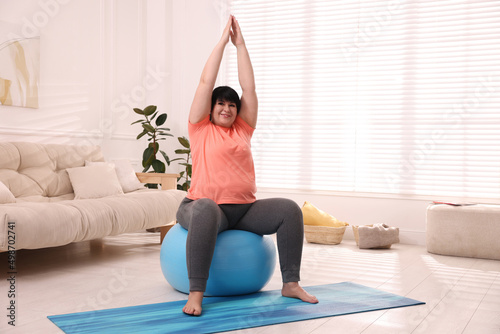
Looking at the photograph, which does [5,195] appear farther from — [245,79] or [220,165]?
[245,79]

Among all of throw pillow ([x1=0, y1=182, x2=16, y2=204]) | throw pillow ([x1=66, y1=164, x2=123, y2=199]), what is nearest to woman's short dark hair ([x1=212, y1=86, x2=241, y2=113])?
throw pillow ([x1=0, y1=182, x2=16, y2=204])

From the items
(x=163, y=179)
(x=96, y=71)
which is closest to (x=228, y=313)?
(x=163, y=179)

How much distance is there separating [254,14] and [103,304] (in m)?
3.83

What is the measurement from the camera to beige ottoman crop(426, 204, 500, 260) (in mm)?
3803

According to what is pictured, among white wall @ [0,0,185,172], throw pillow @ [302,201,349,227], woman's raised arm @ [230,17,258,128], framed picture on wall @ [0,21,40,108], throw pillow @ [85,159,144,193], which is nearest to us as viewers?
woman's raised arm @ [230,17,258,128]

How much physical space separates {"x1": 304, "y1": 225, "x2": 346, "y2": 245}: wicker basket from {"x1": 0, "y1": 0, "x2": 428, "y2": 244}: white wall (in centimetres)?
41

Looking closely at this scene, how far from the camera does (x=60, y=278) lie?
2793 millimetres

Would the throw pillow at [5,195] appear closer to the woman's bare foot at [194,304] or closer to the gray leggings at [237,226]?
the gray leggings at [237,226]

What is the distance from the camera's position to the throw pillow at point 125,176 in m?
4.05

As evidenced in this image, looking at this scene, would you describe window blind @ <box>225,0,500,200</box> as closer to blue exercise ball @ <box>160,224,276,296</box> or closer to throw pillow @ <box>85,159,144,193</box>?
throw pillow @ <box>85,159,144,193</box>

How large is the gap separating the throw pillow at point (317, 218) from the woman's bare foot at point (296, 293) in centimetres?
203

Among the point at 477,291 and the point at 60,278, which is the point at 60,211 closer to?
the point at 60,278

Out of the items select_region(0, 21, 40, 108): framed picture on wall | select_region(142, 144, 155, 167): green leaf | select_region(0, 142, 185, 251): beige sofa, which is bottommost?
select_region(0, 142, 185, 251): beige sofa

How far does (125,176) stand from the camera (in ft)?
13.5
